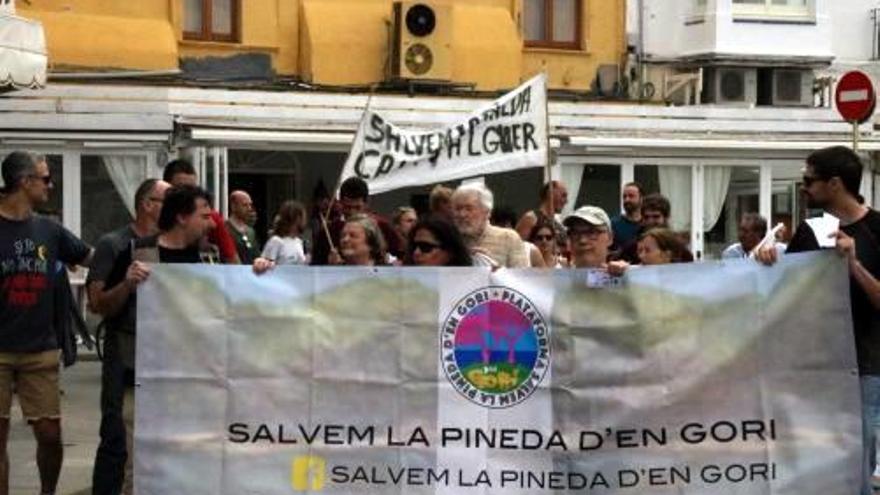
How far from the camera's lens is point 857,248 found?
323 inches

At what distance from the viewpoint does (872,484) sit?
834 cm

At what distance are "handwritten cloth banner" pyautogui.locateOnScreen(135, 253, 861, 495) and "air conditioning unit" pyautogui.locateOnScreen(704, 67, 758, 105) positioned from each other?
782 inches

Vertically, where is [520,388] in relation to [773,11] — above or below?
below

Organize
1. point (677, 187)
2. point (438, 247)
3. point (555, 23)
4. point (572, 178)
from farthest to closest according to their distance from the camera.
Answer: point (555, 23), point (677, 187), point (572, 178), point (438, 247)

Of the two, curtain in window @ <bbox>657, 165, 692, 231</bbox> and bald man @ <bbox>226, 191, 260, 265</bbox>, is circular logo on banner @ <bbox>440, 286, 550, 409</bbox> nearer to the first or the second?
bald man @ <bbox>226, 191, 260, 265</bbox>

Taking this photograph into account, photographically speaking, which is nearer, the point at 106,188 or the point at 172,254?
the point at 172,254

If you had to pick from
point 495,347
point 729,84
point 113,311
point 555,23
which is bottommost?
point 495,347

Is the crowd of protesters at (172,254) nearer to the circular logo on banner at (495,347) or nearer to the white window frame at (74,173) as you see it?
the circular logo on banner at (495,347)

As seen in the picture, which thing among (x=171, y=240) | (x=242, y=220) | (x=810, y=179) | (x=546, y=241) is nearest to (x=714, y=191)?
(x=242, y=220)

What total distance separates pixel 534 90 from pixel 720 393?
649cm

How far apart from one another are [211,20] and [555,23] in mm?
5388

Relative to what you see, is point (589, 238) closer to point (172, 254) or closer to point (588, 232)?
point (588, 232)

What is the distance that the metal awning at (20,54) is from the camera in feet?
54.3

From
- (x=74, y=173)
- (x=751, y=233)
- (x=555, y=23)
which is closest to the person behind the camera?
(x=751, y=233)
